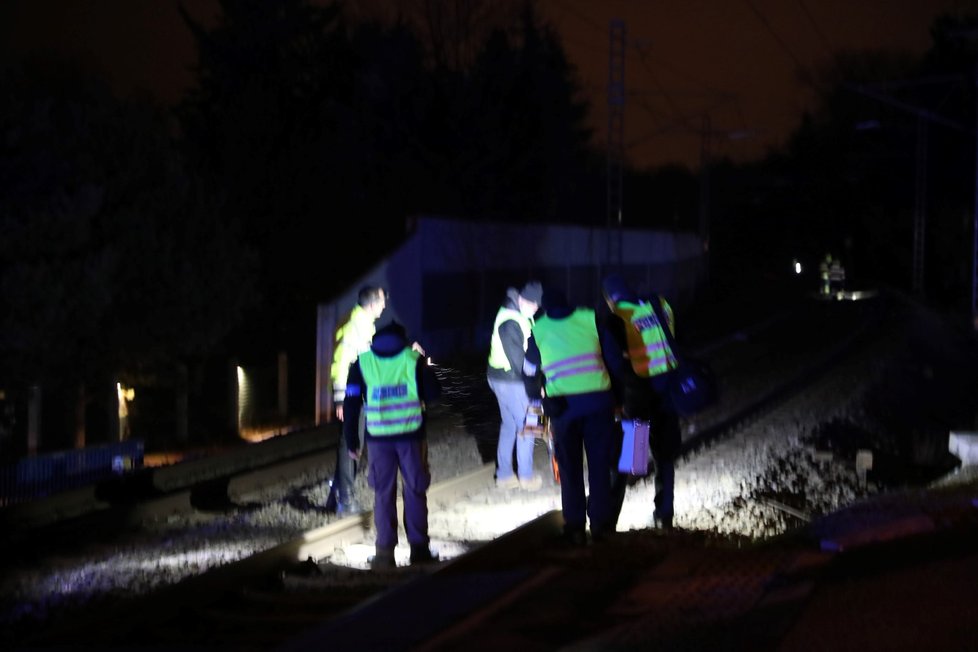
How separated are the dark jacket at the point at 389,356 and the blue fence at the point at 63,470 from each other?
5.57 m

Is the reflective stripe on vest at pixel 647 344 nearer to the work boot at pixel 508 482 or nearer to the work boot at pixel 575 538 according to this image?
the work boot at pixel 575 538

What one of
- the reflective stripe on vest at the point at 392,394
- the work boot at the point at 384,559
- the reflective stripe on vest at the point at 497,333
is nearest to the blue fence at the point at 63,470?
the reflective stripe on vest at the point at 497,333

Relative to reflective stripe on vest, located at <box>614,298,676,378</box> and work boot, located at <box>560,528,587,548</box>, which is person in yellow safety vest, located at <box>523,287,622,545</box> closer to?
work boot, located at <box>560,528,587,548</box>

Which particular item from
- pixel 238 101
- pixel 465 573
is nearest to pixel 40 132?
pixel 465 573

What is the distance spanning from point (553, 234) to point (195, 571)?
95.3 ft

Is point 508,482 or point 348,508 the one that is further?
point 508,482

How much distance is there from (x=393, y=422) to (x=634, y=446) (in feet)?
5.72

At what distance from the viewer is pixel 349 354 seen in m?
11.0

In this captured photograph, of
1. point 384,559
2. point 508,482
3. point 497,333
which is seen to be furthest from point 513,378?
point 384,559

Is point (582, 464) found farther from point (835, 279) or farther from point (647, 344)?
point (835, 279)

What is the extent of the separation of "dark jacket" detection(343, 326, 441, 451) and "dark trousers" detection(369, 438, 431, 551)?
81 millimetres

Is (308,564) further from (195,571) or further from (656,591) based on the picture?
(656,591)

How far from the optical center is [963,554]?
8.02 metres

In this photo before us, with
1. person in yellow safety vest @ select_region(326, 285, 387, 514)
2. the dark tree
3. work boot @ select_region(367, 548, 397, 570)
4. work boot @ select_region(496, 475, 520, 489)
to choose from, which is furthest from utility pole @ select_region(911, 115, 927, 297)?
work boot @ select_region(367, 548, 397, 570)
